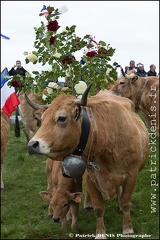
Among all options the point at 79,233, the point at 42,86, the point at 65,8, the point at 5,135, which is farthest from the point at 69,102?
the point at 5,135

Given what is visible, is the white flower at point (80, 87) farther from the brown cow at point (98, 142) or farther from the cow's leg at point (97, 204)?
the cow's leg at point (97, 204)

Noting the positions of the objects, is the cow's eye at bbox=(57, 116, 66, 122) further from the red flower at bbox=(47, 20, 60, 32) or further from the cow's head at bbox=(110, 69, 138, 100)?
the cow's head at bbox=(110, 69, 138, 100)

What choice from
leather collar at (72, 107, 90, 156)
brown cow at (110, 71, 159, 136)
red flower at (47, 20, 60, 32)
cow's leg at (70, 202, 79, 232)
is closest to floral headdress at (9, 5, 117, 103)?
red flower at (47, 20, 60, 32)

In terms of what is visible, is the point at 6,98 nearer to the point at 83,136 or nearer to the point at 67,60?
the point at 67,60

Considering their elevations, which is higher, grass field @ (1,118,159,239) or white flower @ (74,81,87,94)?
white flower @ (74,81,87,94)

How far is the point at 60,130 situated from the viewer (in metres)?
5.19

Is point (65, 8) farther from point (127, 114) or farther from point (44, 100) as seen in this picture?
point (127, 114)

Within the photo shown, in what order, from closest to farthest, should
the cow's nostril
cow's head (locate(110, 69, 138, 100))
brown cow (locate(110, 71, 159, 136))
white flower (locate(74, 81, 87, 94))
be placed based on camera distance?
the cow's nostril
white flower (locate(74, 81, 87, 94))
brown cow (locate(110, 71, 159, 136))
cow's head (locate(110, 69, 138, 100))

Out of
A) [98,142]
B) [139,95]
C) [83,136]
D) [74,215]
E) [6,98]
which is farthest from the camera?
[139,95]

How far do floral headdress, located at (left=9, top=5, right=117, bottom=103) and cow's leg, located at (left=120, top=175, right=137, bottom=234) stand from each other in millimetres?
1514

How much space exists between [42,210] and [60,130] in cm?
346

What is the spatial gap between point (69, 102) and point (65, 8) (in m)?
2.15

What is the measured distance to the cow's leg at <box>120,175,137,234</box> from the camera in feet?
21.3

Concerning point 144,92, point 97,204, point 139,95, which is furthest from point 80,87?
point 139,95
